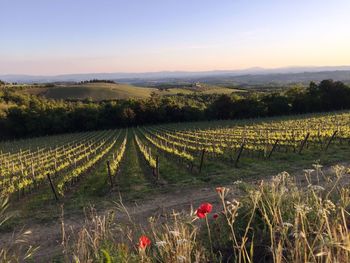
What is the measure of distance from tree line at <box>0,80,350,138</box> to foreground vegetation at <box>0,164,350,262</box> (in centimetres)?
6446

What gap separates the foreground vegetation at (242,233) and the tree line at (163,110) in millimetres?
64459

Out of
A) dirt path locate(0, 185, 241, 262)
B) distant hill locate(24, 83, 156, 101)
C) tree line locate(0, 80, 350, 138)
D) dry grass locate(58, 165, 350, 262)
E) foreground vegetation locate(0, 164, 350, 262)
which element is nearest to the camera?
foreground vegetation locate(0, 164, 350, 262)

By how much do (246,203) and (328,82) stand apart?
241 ft

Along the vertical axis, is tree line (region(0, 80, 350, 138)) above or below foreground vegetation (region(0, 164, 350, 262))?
below

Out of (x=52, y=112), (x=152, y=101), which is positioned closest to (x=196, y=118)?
(x=152, y=101)

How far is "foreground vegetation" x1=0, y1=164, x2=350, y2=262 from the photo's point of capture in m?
2.94

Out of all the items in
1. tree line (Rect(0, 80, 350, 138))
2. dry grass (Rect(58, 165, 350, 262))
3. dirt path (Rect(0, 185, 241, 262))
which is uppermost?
dry grass (Rect(58, 165, 350, 262))

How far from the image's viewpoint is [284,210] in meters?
5.16

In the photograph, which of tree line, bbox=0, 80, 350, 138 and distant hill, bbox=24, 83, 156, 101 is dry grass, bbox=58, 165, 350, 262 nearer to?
tree line, bbox=0, 80, 350, 138

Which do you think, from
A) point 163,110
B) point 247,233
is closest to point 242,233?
point 247,233

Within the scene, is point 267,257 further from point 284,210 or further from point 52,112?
point 52,112

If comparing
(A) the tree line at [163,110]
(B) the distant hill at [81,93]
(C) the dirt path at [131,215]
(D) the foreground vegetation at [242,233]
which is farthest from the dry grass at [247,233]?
(B) the distant hill at [81,93]

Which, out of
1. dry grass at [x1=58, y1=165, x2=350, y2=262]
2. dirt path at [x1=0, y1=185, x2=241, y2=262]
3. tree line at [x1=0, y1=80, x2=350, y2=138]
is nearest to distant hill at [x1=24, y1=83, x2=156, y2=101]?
tree line at [x1=0, y1=80, x2=350, y2=138]

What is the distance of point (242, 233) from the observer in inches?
223
